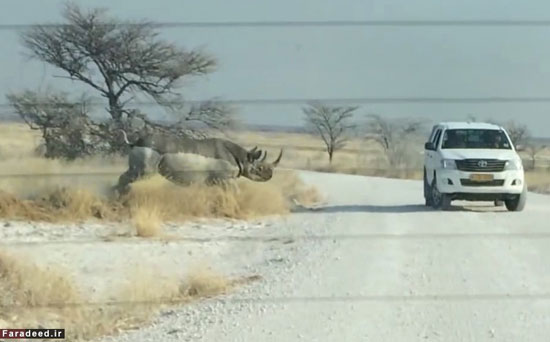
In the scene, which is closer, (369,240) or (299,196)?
(369,240)

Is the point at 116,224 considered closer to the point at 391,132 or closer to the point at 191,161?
the point at 191,161

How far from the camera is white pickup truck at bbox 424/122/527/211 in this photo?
54.4ft

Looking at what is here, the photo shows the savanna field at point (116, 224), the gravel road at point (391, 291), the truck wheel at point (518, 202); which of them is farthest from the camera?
the truck wheel at point (518, 202)

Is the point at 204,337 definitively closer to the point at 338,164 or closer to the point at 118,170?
the point at 338,164

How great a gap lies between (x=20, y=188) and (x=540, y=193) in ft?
45.3

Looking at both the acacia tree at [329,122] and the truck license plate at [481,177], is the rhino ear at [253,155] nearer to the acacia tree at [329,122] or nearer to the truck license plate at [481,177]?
the truck license plate at [481,177]

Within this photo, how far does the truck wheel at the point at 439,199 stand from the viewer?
16797mm

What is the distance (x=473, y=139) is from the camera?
1719 centimetres

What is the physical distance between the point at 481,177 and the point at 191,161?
4694mm

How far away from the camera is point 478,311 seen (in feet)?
25.0

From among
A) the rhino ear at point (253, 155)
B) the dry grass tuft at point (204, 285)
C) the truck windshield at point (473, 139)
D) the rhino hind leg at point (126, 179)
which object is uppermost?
the truck windshield at point (473, 139)

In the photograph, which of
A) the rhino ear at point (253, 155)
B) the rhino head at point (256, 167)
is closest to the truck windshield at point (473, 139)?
the rhino head at point (256, 167)

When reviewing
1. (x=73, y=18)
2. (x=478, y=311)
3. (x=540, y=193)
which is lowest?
(x=540, y=193)

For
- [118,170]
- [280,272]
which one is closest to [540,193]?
[118,170]
